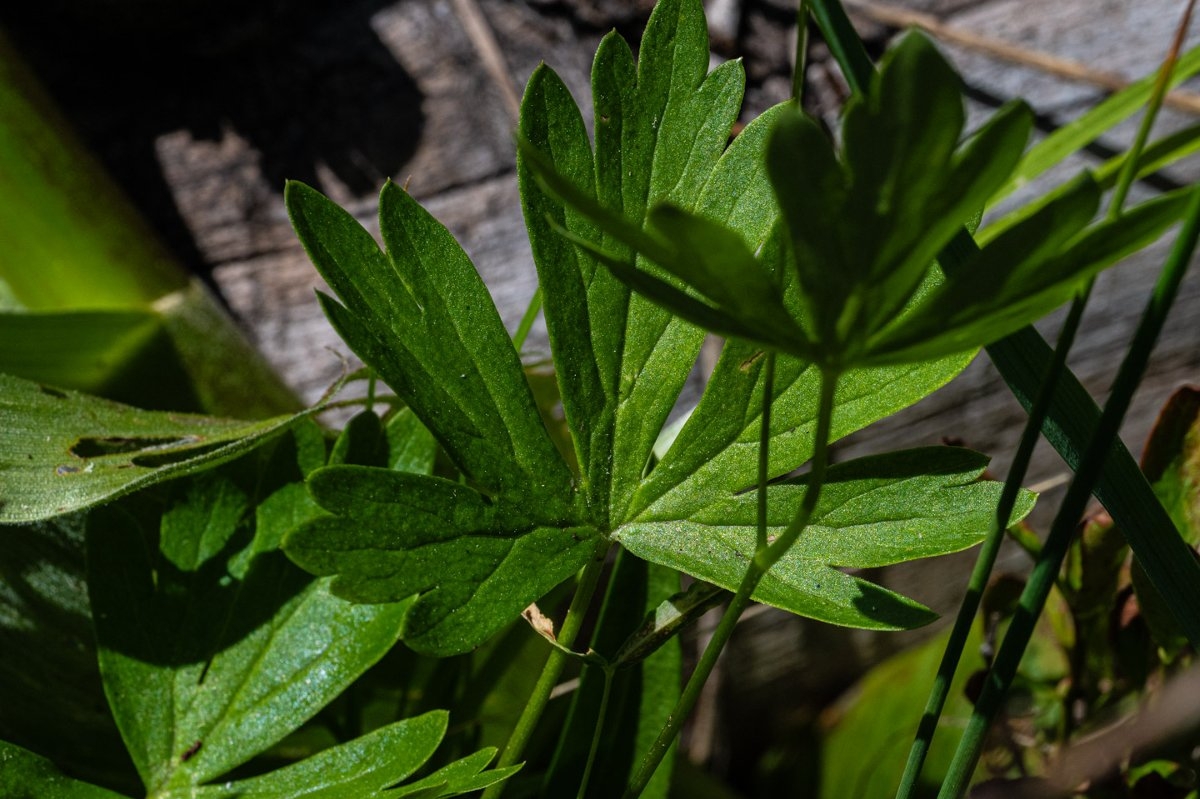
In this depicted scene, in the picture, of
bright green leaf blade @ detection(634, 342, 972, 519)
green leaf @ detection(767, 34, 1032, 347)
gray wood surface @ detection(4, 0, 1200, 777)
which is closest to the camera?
green leaf @ detection(767, 34, 1032, 347)

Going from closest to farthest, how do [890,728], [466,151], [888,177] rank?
[888,177] → [890,728] → [466,151]

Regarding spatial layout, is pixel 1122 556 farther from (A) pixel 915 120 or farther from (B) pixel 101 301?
(B) pixel 101 301

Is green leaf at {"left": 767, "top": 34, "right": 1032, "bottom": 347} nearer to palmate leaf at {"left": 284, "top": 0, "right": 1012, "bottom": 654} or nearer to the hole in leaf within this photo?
palmate leaf at {"left": 284, "top": 0, "right": 1012, "bottom": 654}

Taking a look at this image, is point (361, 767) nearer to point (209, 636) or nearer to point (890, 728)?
point (209, 636)

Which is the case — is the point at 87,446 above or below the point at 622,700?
above

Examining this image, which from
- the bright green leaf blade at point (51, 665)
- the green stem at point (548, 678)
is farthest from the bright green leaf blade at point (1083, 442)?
the bright green leaf blade at point (51, 665)

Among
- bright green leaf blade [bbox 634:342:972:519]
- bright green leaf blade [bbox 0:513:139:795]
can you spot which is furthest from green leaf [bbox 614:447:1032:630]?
bright green leaf blade [bbox 0:513:139:795]

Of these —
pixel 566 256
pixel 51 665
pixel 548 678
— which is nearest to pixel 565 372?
pixel 566 256
